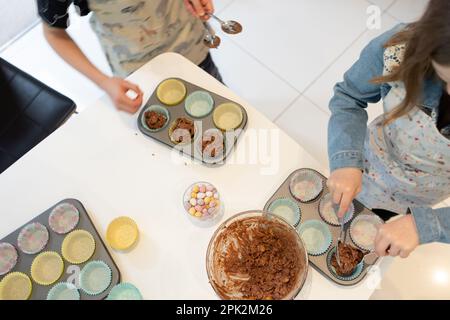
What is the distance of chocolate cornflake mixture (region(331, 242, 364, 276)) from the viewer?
88cm

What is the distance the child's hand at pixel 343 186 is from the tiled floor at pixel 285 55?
0.79 m

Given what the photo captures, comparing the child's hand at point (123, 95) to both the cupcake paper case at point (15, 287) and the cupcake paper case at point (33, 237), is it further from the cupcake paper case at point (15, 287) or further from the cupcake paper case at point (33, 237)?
the cupcake paper case at point (15, 287)

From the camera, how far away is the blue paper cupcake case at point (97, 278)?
0.91m

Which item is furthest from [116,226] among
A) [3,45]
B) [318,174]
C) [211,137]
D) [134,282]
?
[3,45]

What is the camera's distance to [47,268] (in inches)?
36.7

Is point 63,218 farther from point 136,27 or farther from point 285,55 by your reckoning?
point 285,55

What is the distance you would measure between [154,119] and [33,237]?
1.27 ft

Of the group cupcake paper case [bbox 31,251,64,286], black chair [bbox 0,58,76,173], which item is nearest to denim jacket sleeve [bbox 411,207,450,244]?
cupcake paper case [bbox 31,251,64,286]

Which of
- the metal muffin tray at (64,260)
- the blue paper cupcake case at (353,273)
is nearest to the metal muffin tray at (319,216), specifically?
the blue paper cupcake case at (353,273)

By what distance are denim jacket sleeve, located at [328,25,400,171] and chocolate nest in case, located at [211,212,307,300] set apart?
0.20 m

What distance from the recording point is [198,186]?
963 millimetres

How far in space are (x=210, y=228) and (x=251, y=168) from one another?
0.17 metres

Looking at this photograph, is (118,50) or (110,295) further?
(118,50)
